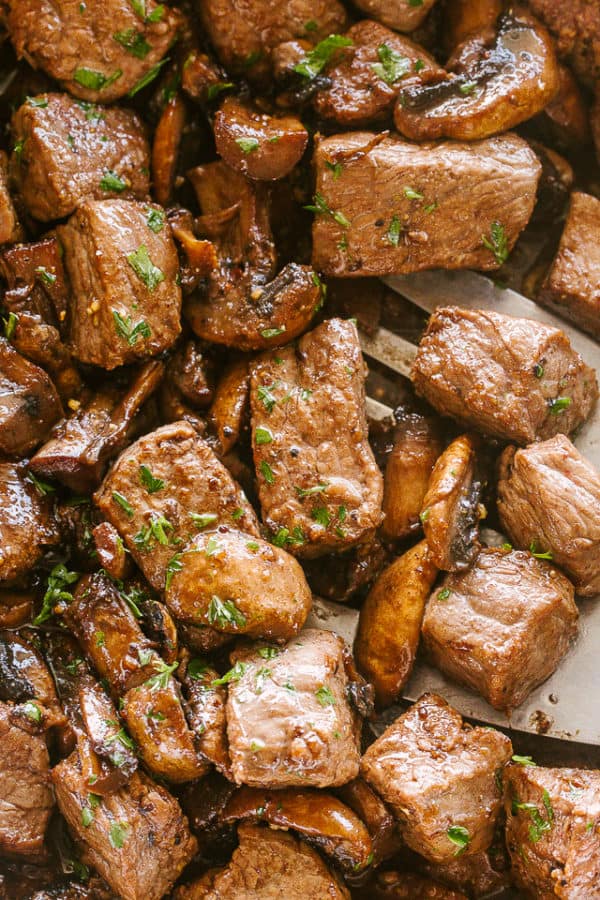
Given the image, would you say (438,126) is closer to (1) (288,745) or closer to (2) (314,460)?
(2) (314,460)

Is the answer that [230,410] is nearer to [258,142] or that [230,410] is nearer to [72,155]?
[258,142]

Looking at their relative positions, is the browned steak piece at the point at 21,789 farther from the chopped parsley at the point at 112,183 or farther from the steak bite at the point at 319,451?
the chopped parsley at the point at 112,183

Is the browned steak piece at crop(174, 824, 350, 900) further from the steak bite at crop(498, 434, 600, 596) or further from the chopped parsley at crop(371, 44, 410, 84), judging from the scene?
the chopped parsley at crop(371, 44, 410, 84)

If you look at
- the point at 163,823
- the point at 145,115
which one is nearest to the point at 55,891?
the point at 163,823

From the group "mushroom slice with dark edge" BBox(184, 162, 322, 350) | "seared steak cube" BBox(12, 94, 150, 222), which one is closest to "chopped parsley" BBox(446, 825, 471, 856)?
"mushroom slice with dark edge" BBox(184, 162, 322, 350)

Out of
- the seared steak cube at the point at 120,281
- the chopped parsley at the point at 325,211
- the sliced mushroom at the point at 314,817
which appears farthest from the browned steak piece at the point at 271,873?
the chopped parsley at the point at 325,211

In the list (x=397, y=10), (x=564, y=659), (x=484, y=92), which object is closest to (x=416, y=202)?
(x=484, y=92)
